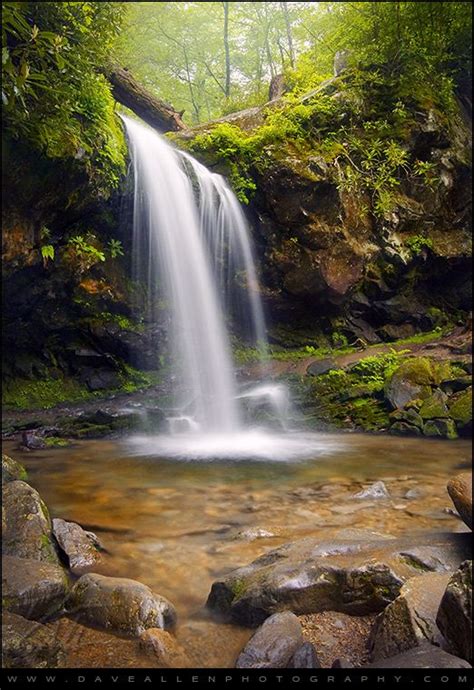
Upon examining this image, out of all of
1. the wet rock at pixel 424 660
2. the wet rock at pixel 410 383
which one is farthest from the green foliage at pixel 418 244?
the wet rock at pixel 424 660

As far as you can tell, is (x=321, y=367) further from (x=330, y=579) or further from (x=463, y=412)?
(x=330, y=579)

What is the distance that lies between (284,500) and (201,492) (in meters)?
0.92

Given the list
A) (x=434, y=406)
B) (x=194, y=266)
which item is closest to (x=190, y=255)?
(x=194, y=266)

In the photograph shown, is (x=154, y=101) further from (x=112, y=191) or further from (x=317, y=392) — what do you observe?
(x=317, y=392)

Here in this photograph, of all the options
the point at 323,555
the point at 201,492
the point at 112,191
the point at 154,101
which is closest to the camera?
the point at 323,555

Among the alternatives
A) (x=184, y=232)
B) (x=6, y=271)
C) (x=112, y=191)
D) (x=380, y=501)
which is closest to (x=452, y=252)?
(x=184, y=232)

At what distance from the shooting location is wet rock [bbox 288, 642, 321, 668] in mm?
1960

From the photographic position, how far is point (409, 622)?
207 centimetres

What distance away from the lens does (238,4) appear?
57.7 feet

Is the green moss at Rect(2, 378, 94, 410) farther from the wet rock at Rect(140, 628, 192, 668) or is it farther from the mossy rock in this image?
the wet rock at Rect(140, 628, 192, 668)

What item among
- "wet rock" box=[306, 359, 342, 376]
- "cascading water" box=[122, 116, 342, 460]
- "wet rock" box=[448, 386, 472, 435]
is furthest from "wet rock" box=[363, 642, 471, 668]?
"wet rock" box=[306, 359, 342, 376]

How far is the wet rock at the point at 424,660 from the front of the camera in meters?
1.72

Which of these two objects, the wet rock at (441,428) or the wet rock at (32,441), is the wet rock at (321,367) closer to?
the wet rock at (441,428)

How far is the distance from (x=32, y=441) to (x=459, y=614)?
7.13 metres
